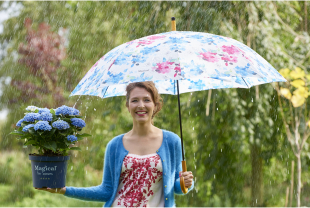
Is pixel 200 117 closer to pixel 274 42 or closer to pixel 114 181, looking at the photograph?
pixel 274 42

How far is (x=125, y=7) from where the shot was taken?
14.9 ft

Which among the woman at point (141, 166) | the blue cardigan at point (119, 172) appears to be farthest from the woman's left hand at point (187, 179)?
the blue cardigan at point (119, 172)

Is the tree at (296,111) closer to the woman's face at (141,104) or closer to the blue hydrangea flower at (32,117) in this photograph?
the woman's face at (141,104)

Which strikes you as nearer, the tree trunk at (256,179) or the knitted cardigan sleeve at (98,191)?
the knitted cardigan sleeve at (98,191)

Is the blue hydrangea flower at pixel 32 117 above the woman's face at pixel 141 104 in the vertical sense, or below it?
below

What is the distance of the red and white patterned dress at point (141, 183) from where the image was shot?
6.15 ft

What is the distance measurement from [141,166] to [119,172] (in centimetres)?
13

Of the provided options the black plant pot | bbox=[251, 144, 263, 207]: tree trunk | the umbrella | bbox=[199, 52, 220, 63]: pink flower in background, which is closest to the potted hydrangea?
the black plant pot

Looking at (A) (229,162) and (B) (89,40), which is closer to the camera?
(A) (229,162)

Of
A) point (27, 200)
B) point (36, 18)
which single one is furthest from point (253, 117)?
point (36, 18)

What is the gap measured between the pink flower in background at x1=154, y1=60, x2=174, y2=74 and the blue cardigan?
580 mm

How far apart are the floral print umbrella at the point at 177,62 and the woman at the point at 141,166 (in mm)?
310

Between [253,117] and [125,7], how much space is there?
2.14m

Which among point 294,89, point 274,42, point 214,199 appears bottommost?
point 214,199
